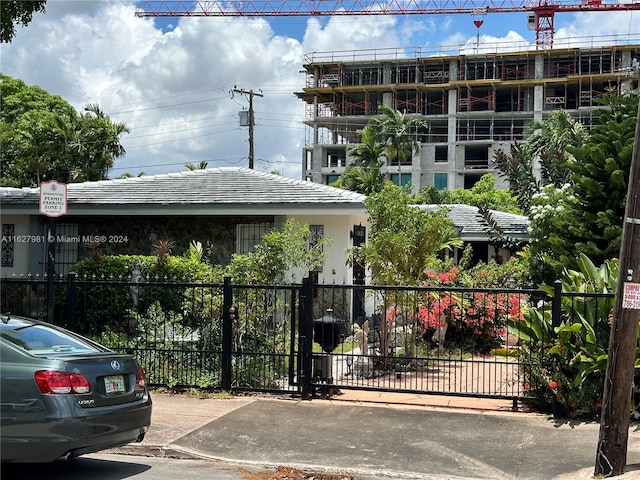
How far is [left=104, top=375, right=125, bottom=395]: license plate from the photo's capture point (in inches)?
284

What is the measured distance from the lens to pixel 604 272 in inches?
425

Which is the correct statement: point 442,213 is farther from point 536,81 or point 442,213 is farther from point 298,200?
point 536,81

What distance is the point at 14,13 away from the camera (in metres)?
16.6

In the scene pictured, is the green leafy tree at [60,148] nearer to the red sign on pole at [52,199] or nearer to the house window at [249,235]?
the house window at [249,235]

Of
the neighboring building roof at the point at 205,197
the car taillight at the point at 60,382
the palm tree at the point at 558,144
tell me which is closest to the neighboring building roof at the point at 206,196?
the neighboring building roof at the point at 205,197

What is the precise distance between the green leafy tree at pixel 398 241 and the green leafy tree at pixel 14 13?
28.7 feet

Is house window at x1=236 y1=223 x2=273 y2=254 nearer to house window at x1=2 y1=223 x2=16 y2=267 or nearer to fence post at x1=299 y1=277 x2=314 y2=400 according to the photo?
house window at x1=2 y1=223 x2=16 y2=267

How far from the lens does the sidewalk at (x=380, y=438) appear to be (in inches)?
316

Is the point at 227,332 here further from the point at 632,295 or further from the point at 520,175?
the point at 520,175

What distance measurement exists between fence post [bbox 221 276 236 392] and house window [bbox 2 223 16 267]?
1104cm

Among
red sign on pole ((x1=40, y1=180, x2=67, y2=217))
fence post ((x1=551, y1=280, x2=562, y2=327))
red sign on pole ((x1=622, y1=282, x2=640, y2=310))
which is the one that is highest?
red sign on pole ((x1=40, y1=180, x2=67, y2=217))

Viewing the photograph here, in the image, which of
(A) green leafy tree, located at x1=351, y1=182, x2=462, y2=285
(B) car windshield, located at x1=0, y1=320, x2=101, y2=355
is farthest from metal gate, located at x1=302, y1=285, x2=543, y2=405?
(B) car windshield, located at x1=0, y1=320, x2=101, y2=355

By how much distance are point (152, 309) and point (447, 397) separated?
187 inches

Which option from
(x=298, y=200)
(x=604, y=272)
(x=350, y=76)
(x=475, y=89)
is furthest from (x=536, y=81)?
(x=604, y=272)
